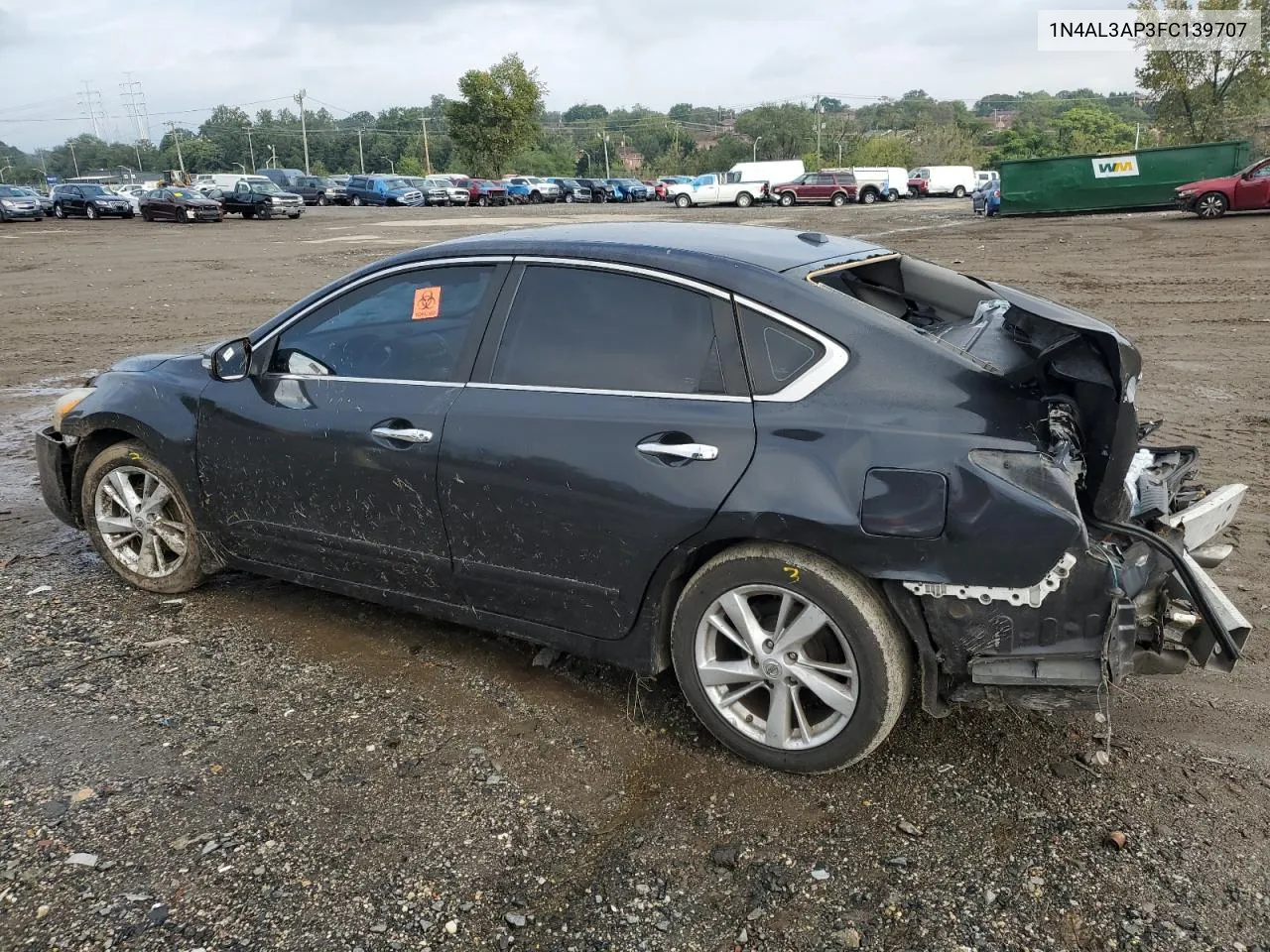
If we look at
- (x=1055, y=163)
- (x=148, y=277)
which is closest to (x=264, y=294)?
(x=148, y=277)

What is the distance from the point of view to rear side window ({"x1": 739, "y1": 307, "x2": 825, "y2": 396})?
3055mm

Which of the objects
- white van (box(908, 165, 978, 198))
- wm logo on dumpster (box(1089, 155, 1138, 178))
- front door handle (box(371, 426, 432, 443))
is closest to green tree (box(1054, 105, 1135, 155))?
white van (box(908, 165, 978, 198))

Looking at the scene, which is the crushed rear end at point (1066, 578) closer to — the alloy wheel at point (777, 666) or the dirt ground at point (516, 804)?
the alloy wheel at point (777, 666)

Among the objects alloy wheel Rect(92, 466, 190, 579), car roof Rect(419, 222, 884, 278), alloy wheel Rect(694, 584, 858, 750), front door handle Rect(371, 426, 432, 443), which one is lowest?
alloy wheel Rect(694, 584, 858, 750)

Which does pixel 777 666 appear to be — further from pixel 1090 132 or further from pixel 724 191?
pixel 1090 132

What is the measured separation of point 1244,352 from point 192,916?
9.91 metres

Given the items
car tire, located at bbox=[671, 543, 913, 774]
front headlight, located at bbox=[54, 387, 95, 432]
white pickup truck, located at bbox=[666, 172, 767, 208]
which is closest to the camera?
car tire, located at bbox=[671, 543, 913, 774]

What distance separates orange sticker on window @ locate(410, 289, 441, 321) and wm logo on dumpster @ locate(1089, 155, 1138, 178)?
2923cm

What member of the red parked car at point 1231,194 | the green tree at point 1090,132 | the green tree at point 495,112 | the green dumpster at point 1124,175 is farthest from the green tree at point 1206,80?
the green tree at point 495,112

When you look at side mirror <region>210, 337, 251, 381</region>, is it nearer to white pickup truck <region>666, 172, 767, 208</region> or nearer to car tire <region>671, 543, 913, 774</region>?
car tire <region>671, 543, 913, 774</region>

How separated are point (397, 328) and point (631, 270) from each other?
3.48ft

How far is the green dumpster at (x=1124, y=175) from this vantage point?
2792 cm

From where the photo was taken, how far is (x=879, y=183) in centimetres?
4741

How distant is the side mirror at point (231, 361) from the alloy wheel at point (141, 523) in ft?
2.11
